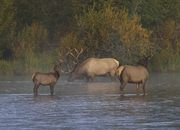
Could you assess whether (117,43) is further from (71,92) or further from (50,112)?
(50,112)

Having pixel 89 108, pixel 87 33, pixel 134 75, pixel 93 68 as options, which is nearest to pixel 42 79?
pixel 134 75

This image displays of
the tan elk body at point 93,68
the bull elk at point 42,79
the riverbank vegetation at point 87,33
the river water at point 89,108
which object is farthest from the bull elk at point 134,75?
the riverbank vegetation at point 87,33

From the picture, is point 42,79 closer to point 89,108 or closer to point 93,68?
point 89,108

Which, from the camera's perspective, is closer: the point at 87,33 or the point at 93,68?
the point at 93,68

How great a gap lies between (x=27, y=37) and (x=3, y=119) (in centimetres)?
2651

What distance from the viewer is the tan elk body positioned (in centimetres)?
3422

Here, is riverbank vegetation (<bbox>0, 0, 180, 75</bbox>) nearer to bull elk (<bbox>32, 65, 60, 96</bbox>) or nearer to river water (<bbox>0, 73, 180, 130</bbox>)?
river water (<bbox>0, 73, 180, 130</bbox>)

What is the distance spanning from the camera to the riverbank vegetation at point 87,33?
40.8m

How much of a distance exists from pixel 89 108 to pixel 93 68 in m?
14.5

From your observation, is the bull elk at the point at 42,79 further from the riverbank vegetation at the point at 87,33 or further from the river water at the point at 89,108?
the riverbank vegetation at the point at 87,33

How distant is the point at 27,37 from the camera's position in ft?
145

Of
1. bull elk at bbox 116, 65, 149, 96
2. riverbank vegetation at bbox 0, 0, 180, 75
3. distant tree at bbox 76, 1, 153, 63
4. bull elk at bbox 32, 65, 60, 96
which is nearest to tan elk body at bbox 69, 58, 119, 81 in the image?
riverbank vegetation at bbox 0, 0, 180, 75

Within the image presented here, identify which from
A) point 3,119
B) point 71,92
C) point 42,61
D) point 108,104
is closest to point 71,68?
point 42,61

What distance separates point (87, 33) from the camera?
4159cm
